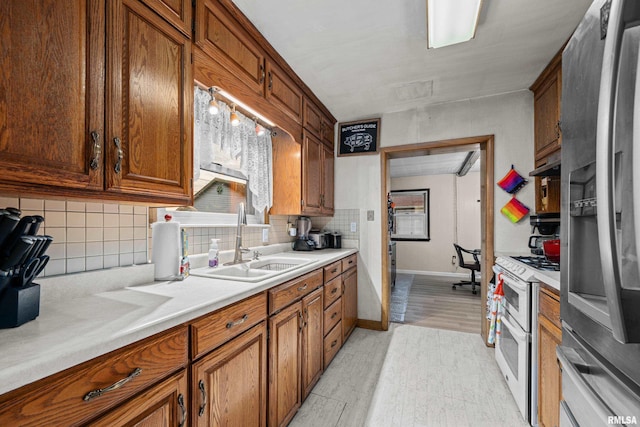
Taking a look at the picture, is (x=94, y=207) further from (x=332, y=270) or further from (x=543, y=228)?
(x=543, y=228)

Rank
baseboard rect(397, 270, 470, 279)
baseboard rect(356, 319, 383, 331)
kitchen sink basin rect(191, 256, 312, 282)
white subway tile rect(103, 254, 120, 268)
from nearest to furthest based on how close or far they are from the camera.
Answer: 1. white subway tile rect(103, 254, 120, 268)
2. kitchen sink basin rect(191, 256, 312, 282)
3. baseboard rect(356, 319, 383, 331)
4. baseboard rect(397, 270, 470, 279)

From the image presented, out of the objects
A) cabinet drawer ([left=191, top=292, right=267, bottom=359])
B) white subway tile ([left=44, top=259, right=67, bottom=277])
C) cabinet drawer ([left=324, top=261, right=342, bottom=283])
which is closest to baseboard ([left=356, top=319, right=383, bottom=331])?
cabinet drawer ([left=324, top=261, right=342, bottom=283])

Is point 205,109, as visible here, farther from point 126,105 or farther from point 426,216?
point 426,216

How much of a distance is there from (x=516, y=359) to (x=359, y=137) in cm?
242

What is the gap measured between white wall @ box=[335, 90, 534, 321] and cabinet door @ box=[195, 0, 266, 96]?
5.45ft

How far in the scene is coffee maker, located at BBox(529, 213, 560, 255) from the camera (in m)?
2.21

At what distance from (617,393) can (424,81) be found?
2348 mm

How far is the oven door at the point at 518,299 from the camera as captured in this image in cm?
161

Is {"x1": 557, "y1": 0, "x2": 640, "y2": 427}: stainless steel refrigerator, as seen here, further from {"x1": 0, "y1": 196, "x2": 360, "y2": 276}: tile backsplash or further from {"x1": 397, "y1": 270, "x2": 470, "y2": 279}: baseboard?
{"x1": 397, "y1": 270, "x2": 470, "y2": 279}: baseboard

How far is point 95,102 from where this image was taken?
906 mm

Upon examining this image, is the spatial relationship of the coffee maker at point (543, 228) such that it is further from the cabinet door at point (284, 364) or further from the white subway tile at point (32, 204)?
the white subway tile at point (32, 204)

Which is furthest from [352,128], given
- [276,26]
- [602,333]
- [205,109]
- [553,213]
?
[602,333]

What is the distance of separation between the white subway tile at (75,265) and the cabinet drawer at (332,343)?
164 cm

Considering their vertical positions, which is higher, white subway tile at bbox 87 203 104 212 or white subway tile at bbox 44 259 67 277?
white subway tile at bbox 87 203 104 212
